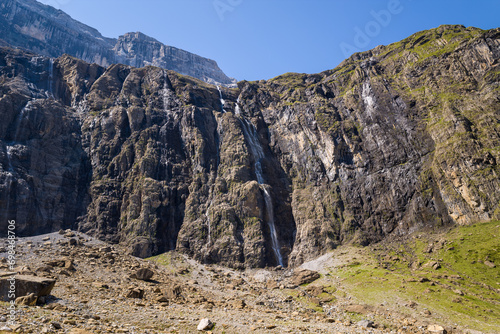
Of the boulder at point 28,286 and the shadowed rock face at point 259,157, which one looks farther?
the shadowed rock face at point 259,157

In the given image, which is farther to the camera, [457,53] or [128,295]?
[457,53]

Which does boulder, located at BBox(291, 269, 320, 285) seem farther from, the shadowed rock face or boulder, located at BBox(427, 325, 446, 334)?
boulder, located at BBox(427, 325, 446, 334)

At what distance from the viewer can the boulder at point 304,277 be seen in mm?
66375

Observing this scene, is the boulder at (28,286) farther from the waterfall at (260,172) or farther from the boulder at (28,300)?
the waterfall at (260,172)

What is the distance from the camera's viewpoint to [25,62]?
127812mm

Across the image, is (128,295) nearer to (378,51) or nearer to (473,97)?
(473,97)

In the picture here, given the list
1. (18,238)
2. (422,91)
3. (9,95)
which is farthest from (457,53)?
(9,95)

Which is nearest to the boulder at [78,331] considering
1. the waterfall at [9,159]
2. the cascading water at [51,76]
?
the waterfall at [9,159]

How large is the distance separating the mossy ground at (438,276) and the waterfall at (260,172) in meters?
22.5

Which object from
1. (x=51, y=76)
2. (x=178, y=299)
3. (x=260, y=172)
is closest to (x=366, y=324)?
(x=178, y=299)

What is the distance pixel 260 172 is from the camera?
358ft

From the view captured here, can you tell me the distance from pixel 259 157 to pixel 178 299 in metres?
75.2

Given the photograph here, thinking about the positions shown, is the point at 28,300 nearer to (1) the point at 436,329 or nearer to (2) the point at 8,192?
(1) the point at 436,329

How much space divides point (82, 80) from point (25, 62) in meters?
25.8
